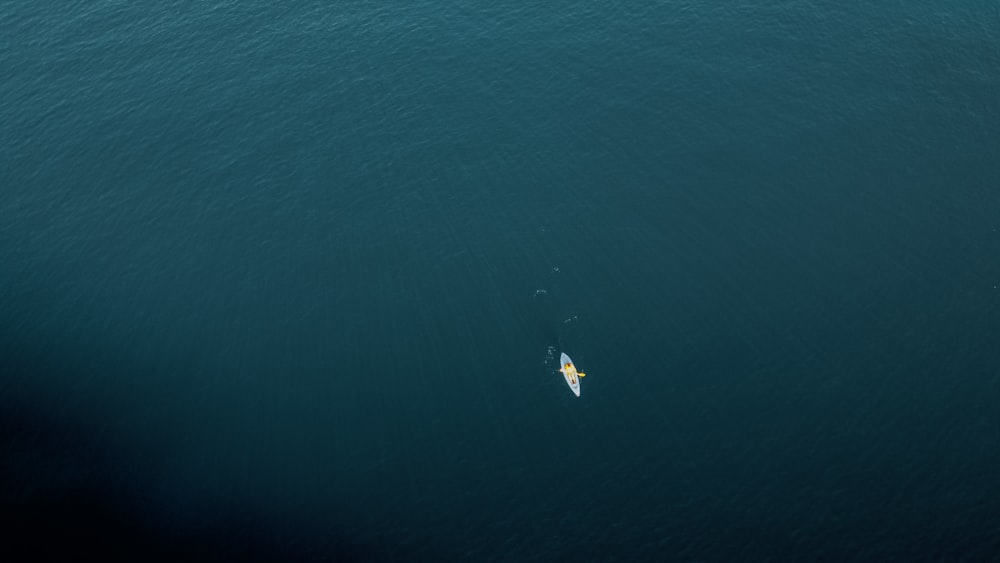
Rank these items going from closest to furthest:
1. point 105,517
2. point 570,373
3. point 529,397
Answer: point 105,517, point 529,397, point 570,373

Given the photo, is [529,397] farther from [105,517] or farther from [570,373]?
[105,517]

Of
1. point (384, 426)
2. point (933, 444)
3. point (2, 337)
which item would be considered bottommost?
point (933, 444)

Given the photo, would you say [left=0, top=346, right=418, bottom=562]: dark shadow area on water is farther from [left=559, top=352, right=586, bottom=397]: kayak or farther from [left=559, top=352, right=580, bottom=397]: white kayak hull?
[left=559, top=352, right=586, bottom=397]: kayak

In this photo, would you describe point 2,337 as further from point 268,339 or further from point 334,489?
point 334,489

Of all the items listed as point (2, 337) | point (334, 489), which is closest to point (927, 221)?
point (334, 489)

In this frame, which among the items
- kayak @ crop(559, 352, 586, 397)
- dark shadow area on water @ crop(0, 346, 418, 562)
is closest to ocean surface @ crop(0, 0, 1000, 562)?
dark shadow area on water @ crop(0, 346, 418, 562)

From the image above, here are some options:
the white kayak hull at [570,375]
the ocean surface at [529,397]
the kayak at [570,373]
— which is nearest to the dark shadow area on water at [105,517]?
the ocean surface at [529,397]

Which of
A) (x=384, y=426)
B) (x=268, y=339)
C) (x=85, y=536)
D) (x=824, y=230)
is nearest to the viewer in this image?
(x=85, y=536)

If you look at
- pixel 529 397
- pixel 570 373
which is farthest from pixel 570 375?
pixel 529 397
